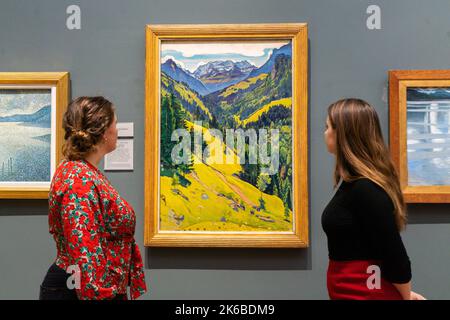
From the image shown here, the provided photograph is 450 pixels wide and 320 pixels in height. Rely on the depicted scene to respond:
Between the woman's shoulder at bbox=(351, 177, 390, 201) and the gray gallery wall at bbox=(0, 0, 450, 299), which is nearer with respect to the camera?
the woman's shoulder at bbox=(351, 177, 390, 201)

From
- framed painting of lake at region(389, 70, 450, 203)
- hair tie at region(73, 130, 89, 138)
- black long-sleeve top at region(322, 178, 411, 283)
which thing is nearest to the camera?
black long-sleeve top at region(322, 178, 411, 283)

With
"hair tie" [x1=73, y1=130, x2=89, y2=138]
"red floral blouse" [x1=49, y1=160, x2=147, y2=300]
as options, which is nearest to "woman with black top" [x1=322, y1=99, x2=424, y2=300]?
"red floral blouse" [x1=49, y1=160, x2=147, y2=300]

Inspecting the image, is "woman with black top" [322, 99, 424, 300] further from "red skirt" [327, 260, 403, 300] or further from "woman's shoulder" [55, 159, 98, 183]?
"woman's shoulder" [55, 159, 98, 183]

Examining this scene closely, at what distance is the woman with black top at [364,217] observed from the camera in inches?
43.8

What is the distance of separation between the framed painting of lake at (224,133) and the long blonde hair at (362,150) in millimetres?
593

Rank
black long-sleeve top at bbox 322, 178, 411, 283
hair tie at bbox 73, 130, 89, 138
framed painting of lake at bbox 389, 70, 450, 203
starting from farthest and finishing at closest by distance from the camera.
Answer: framed painting of lake at bbox 389, 70, 450, 203, hair tie at bbox 73, 130, 89, 138, black long-sleeve top at bbox 322, 178, 411, 283

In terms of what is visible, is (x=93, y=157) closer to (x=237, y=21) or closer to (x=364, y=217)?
(x=364, y=217)

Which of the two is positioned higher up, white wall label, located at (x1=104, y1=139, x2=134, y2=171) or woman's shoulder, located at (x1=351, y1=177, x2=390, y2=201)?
white wall label, located at (x1=104, y1=139, x2=134, y2=171)

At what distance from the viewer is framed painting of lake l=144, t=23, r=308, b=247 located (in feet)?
5.97

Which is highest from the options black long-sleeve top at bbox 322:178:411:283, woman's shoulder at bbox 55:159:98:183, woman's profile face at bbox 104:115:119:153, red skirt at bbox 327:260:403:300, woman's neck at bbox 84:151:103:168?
woman's profile face at bbox 104:115:119:153

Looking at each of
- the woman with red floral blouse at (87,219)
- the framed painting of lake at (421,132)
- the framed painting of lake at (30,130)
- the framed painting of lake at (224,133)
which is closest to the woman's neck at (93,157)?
the woman with red floral blouse at (87,219)

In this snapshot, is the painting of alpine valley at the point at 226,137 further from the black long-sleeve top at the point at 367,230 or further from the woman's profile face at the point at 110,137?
the black long-sleeve top at the point at 367,230

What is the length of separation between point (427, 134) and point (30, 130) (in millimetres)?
1681

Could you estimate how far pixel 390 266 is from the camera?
1.11 meters
